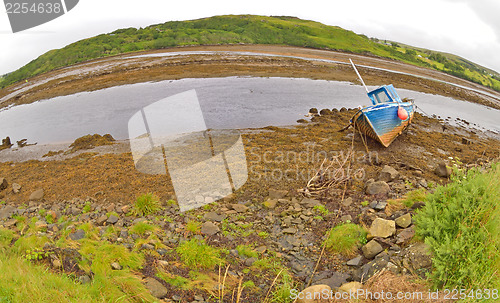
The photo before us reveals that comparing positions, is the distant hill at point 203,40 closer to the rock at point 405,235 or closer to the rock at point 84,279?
the rock at point 84,279

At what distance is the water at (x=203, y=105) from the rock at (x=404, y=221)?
12.5 m

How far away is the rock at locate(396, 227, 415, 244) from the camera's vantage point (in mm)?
6203

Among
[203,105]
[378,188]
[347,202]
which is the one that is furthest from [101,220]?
[203,105]

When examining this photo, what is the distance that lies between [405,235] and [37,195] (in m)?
11.2

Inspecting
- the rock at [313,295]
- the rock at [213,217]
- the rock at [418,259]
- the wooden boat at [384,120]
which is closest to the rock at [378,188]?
the rock at [418,259]

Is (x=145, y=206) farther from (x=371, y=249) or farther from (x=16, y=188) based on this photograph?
(x=371, y=249)

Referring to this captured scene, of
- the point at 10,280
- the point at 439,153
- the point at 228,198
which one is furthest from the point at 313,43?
the point at 10,280

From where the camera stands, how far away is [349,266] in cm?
642

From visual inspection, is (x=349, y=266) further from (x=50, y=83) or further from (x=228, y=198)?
(x=50, y=83)

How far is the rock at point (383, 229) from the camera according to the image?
666 cm

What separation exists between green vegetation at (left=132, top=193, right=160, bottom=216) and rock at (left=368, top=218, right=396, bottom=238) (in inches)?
236

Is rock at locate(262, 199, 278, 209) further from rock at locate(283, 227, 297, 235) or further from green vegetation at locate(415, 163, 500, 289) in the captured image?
green vegetation at locate(415, 163, 500, 289)

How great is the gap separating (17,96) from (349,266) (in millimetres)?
39160

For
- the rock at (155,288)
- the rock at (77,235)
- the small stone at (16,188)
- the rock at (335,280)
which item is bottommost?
the rock at (335,280)
